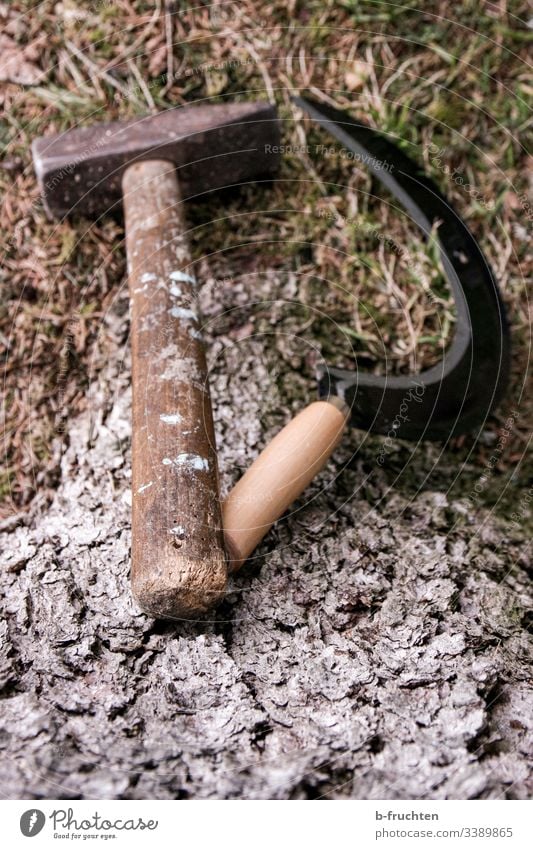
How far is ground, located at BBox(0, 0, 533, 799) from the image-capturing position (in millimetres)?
1496

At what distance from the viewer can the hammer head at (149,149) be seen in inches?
86.7

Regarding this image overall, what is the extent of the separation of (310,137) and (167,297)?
0.95 metres

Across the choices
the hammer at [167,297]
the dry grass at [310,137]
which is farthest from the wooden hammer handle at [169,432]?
the dry grass at [310,137]

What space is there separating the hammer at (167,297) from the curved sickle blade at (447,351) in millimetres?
307

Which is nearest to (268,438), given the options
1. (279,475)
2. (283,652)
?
(279,475)

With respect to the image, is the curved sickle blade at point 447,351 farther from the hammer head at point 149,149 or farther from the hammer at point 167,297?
the hammer at point 167,297

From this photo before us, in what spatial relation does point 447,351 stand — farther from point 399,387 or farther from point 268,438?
point 268,438

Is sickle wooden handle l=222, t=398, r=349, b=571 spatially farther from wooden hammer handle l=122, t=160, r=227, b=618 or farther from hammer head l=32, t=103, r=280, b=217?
hammer head l=32, t=103, r=280, b=217

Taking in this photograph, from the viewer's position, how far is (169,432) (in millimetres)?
1685

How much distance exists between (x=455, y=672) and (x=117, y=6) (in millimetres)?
2420

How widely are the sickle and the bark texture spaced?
0.14m

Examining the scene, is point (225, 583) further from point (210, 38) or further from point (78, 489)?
point (210, 38)

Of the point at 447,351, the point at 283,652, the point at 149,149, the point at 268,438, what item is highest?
the point at 149,149

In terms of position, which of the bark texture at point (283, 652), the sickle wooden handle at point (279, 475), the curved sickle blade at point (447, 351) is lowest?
the bark texture at point (283, 652)
